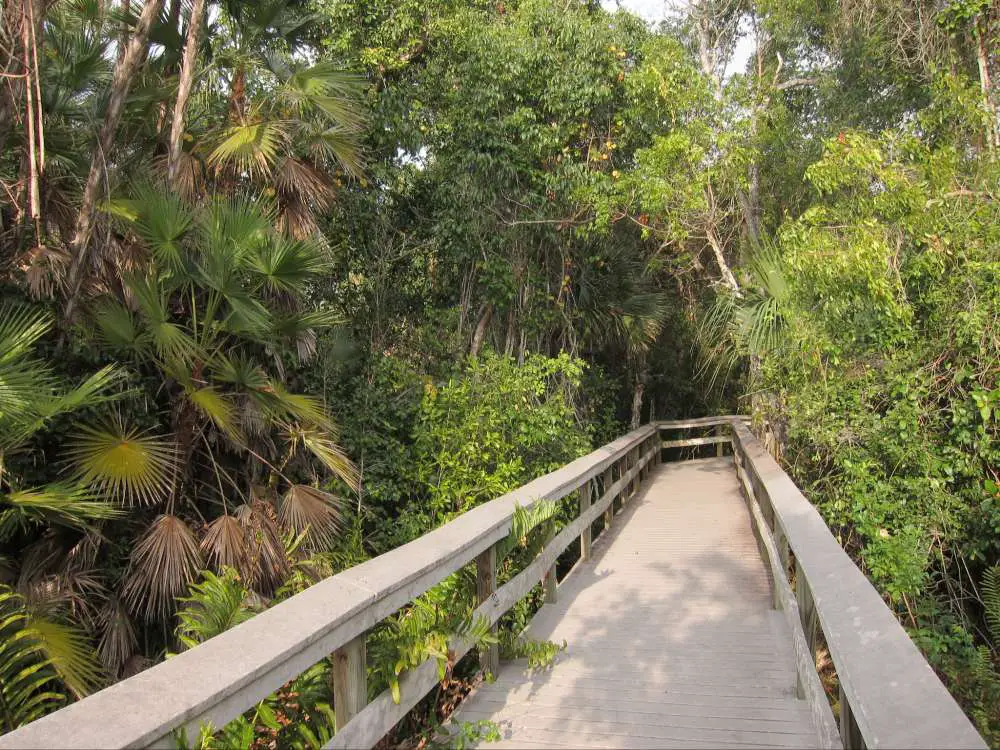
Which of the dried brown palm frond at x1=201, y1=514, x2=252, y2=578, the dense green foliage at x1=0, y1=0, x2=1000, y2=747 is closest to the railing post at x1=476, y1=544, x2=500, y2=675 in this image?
the dense green foliage at x1=0, y1=0, x2=1000, y2=747

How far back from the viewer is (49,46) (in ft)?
22.2

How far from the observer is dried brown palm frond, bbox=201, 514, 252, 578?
5.73 metres

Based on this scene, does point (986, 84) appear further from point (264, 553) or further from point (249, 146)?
point (264, 553)

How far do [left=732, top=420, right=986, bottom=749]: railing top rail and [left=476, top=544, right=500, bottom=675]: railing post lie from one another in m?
1.50

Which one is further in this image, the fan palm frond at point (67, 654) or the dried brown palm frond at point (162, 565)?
the dried brown palm frond at point (162, 565)

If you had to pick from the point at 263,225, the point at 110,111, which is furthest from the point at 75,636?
the point at 110,111

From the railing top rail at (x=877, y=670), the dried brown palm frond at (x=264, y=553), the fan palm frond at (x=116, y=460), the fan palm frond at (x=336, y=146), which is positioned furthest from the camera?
the fan palm frond at (x=336, y=146)

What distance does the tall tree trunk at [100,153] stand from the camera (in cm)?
586

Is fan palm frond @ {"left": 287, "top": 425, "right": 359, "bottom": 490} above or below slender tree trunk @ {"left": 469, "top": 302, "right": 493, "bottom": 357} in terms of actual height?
below

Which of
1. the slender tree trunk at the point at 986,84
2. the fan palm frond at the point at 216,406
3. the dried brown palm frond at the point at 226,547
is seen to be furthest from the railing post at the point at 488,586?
the slender tree trunk at the point at 986,84

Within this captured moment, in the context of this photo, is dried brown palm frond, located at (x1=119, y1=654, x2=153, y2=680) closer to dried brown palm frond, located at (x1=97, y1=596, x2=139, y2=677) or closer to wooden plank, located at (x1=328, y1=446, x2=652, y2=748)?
dried brown palm frond, located at (x1=97, y1=596, x2=139, y2=677)

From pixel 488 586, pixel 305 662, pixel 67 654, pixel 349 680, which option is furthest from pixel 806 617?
pixel 67 654

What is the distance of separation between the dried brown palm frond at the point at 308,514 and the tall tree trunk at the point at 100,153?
213cm

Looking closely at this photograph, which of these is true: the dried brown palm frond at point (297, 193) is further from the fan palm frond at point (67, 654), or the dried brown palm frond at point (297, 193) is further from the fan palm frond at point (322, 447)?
the fan palm frond at point (67, 654)
